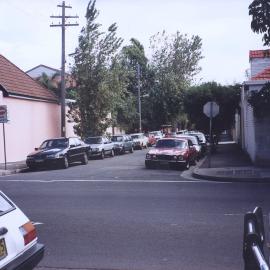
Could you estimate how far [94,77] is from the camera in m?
35.8

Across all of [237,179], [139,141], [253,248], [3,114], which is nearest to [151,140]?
[139,141]

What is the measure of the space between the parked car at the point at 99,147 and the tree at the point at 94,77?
357 centimetres

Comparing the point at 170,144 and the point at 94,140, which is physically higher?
the point at 94,140

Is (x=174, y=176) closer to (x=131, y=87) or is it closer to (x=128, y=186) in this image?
(x=128, y=186)

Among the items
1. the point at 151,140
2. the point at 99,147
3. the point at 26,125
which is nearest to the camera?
the point at 26,125

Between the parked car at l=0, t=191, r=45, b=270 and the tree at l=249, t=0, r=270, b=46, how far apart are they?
11.7 m

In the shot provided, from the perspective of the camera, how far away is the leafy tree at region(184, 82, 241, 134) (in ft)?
112

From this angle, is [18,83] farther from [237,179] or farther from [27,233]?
[27,233]

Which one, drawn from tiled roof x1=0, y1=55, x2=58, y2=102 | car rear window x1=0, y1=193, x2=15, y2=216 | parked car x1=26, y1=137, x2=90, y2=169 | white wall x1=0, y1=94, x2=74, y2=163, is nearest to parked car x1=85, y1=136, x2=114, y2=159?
white wall x1=0, y1=94, x2=74, y2=163

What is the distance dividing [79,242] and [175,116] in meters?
54.0

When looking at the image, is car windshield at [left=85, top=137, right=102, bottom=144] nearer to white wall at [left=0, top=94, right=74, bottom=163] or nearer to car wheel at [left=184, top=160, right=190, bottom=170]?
white wall at [left=0, top=94, right=74, bottom=163]

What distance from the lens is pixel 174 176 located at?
18750 mm

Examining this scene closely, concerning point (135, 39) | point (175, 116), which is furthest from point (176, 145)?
point (135, 39)

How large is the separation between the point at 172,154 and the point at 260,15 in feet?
27.2
